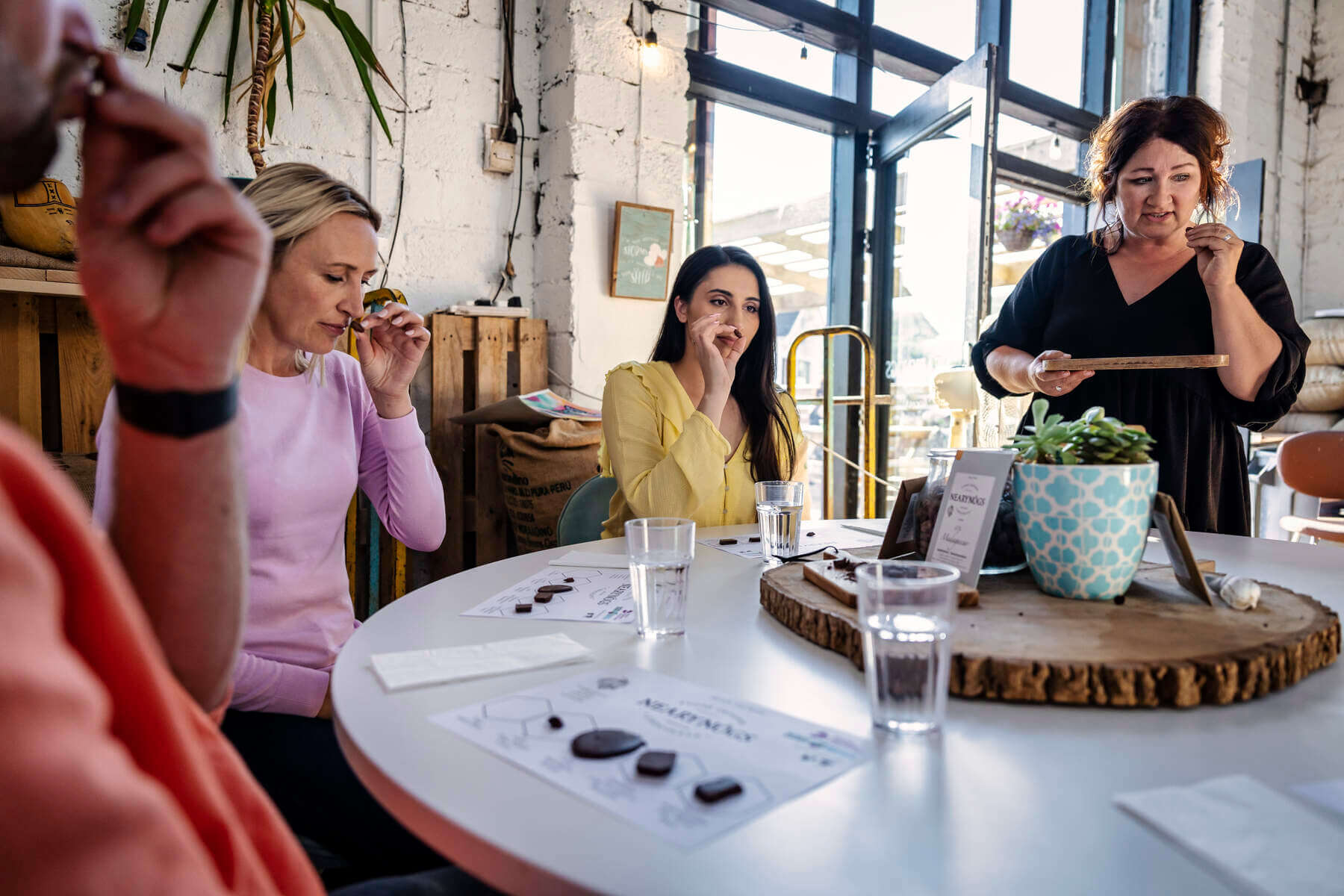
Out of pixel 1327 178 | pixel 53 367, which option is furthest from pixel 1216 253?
pixel 1327 178

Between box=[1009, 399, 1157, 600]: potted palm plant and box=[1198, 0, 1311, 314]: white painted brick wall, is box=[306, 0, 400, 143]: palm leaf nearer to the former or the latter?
box=[1009, 399, 1157, 600]: potted palm plant

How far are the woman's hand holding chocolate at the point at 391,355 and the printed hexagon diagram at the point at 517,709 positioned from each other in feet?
2.85

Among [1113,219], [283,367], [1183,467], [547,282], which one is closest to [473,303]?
[547,282]

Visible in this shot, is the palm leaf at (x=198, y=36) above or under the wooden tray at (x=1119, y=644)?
above

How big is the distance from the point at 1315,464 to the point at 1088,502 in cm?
227

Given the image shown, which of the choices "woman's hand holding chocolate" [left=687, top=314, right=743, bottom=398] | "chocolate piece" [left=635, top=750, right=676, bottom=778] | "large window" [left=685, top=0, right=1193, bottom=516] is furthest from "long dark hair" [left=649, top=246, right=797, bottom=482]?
"large window" [left=685, top=0, right=1193, bottom=516]

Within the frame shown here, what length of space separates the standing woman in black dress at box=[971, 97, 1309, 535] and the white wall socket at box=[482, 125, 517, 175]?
6.41 feet

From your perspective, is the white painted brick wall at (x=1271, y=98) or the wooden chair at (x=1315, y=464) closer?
the wooden chair at (x=1315, y=464)

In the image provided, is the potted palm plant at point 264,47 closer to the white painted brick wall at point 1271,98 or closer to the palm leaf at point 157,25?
the palm leaf at point 157,25

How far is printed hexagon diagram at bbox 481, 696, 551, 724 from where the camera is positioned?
0.67 m

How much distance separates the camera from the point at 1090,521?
92cm

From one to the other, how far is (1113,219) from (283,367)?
180 centimetres

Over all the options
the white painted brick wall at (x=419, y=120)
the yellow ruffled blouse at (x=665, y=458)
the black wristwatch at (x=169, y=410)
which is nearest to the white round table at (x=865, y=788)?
the black wristwatch at (x=169, y=410)

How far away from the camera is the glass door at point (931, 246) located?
3527mm
